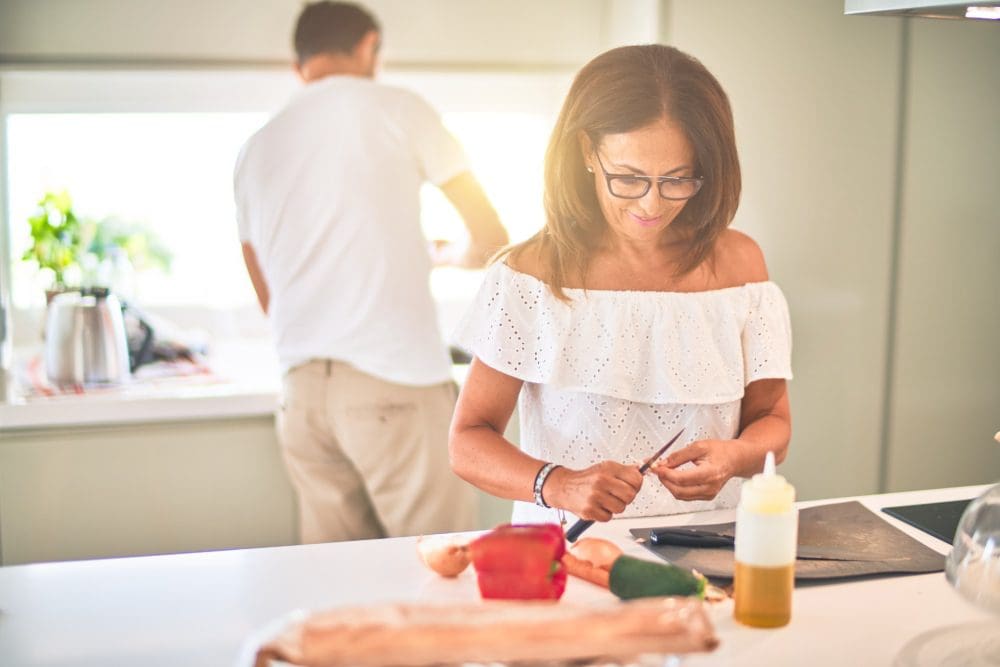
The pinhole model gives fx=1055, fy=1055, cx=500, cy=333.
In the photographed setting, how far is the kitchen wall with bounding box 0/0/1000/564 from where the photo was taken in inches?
94.0

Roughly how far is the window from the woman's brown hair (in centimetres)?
142

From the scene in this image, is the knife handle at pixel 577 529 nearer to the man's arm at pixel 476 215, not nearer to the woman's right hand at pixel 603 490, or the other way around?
the woman's right hand at pixel 603 490

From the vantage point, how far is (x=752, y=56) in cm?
236

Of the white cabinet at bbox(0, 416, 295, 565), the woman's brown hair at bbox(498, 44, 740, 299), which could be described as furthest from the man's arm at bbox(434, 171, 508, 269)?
the woman's brown hair at bbox(498, 44, 740, 299)

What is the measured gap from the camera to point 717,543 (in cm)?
120

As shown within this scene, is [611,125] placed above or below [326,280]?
above

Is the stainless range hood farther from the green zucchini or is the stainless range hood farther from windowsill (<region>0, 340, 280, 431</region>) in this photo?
windowsill (<region>0, 340, 280, 431</region>)

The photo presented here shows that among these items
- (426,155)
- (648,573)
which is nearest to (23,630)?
(648,573)

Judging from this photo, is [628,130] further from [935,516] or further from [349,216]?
[349,216]

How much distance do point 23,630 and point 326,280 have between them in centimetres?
127

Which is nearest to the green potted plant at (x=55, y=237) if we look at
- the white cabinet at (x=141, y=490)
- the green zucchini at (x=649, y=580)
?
the white cabinet at (x=141, y=490)

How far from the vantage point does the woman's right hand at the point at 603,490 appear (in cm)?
115

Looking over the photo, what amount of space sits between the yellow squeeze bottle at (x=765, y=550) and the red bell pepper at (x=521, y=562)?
6.7 inches

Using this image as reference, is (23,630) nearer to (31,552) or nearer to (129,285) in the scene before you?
(31,552)
